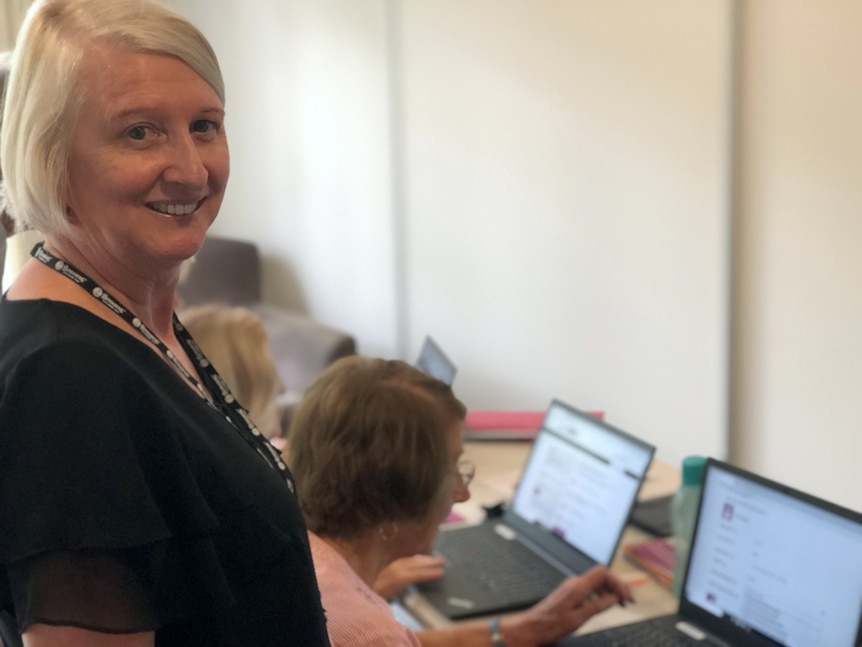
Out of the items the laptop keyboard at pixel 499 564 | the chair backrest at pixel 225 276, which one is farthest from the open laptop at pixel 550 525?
the chair backrest at pixel 225 276

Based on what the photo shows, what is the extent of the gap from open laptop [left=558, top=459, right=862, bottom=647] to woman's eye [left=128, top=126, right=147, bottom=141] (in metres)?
1.00

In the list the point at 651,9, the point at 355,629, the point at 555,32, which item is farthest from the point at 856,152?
the point at 355,629

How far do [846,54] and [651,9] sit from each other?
0.61 m

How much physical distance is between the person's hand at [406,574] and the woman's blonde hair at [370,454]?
12.9 inches

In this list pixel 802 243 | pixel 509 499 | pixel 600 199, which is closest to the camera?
pixel 509 499

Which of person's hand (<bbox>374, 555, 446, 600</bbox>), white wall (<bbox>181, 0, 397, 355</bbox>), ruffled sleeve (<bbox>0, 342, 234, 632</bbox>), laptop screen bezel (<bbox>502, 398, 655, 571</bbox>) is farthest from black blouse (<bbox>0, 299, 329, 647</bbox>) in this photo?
white wall (<bbox>181, 0, 397, 355</bbox>)

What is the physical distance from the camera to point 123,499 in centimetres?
71

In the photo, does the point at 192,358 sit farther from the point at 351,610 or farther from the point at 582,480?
the point at 582,480

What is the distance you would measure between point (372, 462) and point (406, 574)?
0.43m

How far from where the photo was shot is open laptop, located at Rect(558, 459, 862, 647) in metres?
1.28

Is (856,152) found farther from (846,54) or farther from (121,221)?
(121,221)

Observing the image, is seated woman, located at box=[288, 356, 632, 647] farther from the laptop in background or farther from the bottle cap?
the laptop in background

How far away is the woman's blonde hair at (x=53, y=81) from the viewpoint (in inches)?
30.5

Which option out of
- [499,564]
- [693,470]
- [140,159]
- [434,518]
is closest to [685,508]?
[693,470]
